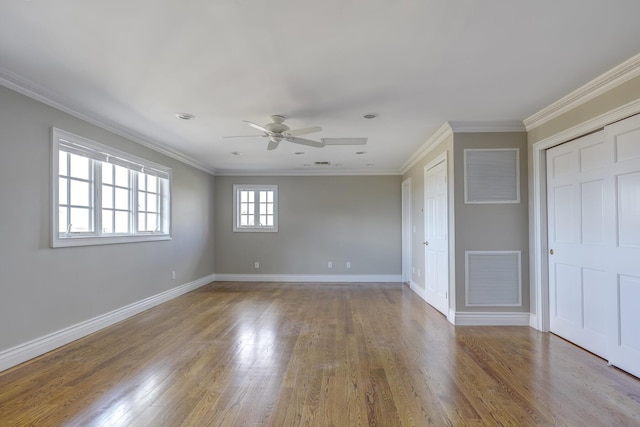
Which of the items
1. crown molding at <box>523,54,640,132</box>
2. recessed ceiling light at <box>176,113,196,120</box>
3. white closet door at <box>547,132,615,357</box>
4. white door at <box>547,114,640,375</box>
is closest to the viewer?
crown molding at <box>523,54,640,132</box>

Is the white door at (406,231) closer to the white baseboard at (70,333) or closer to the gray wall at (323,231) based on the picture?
the gray wall at (323,231)

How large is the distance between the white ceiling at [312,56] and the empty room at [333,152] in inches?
0.8

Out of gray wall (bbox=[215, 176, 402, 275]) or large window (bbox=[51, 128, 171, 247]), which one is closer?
large window (bbox=[51, 128, 171, 247])

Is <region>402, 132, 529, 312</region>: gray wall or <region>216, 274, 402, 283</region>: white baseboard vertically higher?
<region>402, 132, 529, 312</region>: gray wall

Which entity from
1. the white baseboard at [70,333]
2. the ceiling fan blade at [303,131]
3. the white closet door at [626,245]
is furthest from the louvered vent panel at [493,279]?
the white baseboard at [70,333]

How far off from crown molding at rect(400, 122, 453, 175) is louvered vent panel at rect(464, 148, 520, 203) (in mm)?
378

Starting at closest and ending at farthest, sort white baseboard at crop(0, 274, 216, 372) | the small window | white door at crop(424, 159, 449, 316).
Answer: white baseboard at crop(0, 274, 216, 372) < white door at crop(424, 159, 449, 316) < the small window

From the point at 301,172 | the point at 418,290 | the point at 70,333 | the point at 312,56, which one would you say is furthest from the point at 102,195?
the point at 418,290

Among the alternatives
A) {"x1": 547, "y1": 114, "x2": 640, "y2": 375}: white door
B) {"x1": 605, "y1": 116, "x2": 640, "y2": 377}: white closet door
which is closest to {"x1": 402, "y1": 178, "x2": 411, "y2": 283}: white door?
{"x1": 547, "y1": 114, "x2": 640, "y2": 375}: white door

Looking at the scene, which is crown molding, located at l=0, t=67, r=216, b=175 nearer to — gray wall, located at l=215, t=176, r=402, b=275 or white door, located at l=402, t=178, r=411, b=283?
gray wall, located at l=215, t=176, r=402, b=275

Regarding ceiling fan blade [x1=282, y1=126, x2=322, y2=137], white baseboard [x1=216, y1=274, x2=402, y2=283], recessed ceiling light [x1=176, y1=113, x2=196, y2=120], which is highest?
recessed ceiling light [x1=176, y1=113, x2=196, y2=120]

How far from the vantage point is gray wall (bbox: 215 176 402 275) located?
23.8 feet

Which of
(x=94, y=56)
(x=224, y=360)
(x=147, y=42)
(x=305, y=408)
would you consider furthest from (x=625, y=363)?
(x=94, y=56)

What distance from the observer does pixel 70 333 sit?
11.4ft
